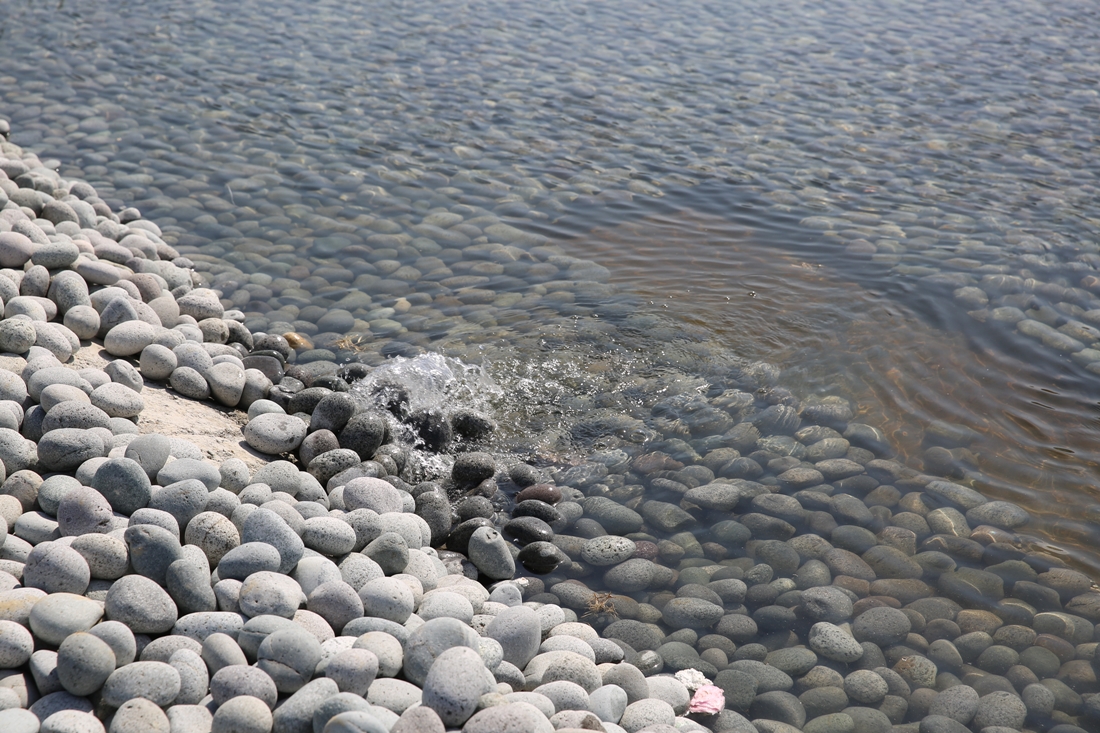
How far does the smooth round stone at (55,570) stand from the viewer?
2.76m

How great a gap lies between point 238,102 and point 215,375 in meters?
5.64

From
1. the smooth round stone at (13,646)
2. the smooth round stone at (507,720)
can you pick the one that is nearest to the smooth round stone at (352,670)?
the smooth round stone at (507,720)

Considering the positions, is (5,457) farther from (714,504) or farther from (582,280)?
(582,280)

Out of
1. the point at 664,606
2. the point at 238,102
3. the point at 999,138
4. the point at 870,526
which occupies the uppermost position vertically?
the point at 999,138

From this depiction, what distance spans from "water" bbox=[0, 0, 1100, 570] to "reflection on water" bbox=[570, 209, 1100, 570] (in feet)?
0.07

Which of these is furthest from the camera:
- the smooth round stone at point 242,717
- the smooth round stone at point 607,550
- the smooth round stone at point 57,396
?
the smooth round stone at point 607,550

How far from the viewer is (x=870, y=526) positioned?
158 inches

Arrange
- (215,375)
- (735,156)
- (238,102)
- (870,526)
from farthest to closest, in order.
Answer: (238,102) < (735,156) < (215,375) < (870,526)

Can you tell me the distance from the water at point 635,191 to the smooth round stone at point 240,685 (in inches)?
86.2

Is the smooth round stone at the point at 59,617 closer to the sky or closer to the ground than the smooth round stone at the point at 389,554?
closer to the sky

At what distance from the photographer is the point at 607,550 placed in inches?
153

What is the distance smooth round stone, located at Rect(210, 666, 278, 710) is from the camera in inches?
101

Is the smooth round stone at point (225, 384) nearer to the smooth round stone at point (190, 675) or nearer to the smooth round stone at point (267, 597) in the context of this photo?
the smooth round stone at point (267, 597)

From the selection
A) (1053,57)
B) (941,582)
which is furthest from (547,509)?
(1053,57)
